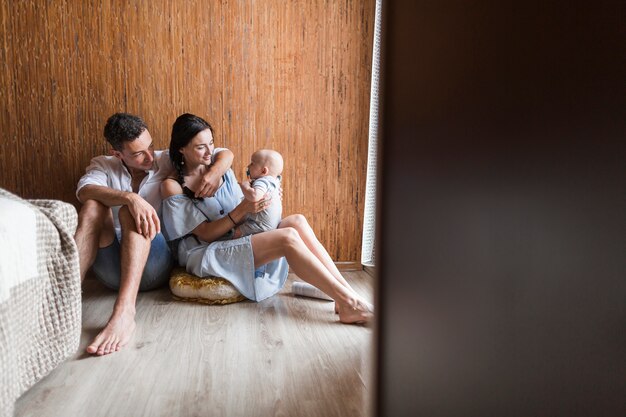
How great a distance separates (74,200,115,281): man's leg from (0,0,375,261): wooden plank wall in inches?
24.7

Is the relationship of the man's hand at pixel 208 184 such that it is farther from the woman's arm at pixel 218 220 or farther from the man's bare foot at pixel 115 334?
the man's bare foot at pixel 115 334

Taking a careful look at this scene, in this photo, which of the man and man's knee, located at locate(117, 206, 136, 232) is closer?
the man

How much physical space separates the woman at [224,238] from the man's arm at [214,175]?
0.12 feet

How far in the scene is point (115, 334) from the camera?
183cm

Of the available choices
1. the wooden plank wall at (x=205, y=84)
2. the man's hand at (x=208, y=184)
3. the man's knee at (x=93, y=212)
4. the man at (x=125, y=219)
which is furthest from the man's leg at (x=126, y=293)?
Result: the wooden plank wall at (x=205, y=84)

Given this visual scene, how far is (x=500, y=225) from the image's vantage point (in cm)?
36

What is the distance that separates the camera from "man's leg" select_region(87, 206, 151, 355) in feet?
5.87

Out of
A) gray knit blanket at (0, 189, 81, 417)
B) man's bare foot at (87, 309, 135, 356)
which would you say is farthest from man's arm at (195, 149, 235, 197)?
gray knit blanket at (0, 189, 81, 417)

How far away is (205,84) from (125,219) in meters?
0.97

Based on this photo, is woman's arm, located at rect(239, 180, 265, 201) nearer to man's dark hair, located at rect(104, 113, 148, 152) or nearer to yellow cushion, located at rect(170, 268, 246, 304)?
yellow cushion, located at rect(170, 268, 246, 304)

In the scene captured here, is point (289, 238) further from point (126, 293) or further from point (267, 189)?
point (126, 293)

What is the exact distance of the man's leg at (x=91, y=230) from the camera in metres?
2.14

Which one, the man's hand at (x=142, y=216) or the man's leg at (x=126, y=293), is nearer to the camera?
the man's leg at (x=126, y=293)

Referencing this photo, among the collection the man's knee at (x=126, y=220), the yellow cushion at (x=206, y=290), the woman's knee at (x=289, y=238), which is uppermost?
the man's knee at (x=126, y=220)
